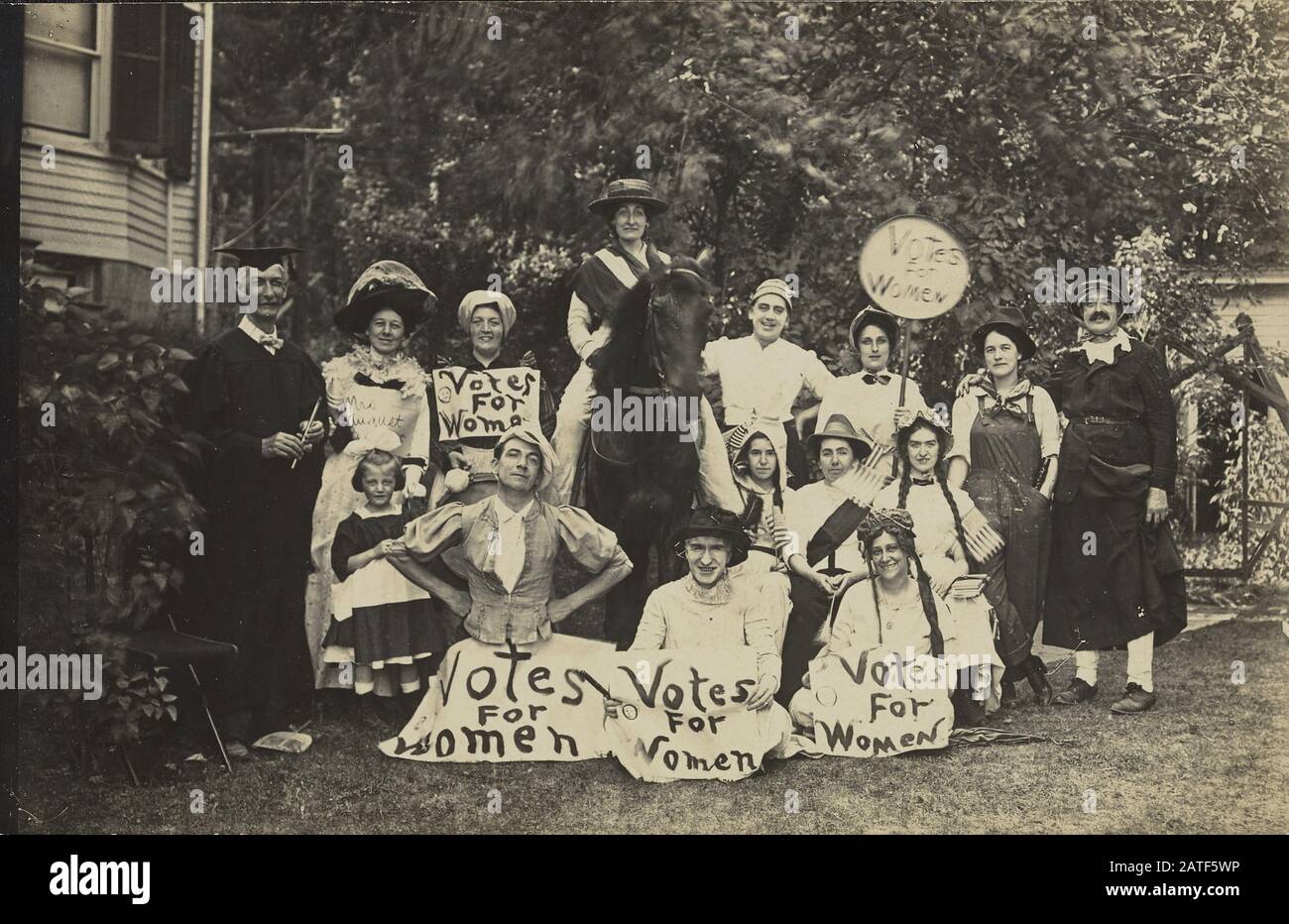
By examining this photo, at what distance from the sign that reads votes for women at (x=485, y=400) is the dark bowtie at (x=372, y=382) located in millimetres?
203

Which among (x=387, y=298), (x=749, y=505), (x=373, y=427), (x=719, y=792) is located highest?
(x=387, y=298)

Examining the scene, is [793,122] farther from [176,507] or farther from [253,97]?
[176,507]

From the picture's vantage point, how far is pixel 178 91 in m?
8.08

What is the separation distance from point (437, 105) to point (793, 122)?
1923 mm

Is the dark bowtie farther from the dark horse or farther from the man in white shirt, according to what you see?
the dark horse

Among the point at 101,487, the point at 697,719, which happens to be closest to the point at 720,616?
the point at 697,719

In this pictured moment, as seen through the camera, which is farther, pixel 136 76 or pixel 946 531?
pixel 136 76

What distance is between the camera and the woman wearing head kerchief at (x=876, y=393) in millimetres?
7133

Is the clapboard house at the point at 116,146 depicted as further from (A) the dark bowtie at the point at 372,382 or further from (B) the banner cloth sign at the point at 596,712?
(B) the banner cloth sign at the point at 596,712

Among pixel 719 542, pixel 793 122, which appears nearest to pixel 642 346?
pixel 719 542

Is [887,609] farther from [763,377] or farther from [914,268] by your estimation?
[914,268]

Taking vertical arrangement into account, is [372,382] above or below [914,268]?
below

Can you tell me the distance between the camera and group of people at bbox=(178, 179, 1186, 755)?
23.3 feet
